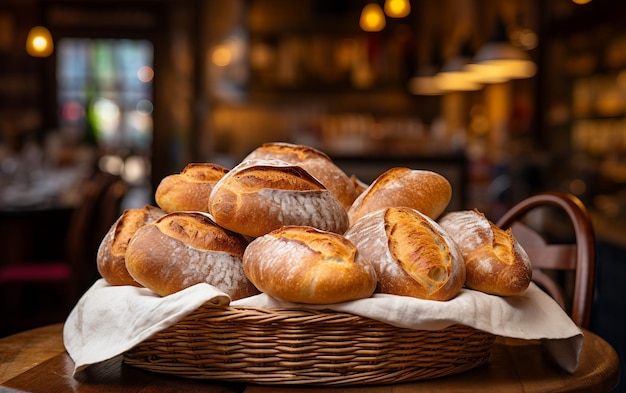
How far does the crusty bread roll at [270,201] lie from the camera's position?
1.25m

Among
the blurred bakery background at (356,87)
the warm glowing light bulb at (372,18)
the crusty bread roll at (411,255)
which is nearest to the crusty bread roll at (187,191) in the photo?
the crusty bread roll at (411,255)

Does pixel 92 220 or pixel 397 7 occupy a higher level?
pixel 397 7

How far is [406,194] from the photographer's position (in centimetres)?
139

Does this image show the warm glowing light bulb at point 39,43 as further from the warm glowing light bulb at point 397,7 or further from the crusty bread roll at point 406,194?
the crusty bread roll at point 406,194

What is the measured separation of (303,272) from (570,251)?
0.90 metres

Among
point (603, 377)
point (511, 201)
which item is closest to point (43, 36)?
point (511, 201)

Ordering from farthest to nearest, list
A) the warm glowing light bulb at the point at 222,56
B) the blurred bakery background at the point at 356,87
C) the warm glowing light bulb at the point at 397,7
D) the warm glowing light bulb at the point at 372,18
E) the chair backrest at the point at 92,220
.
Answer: the warm glowing light bulb at the point at 222,56, the blurred bakery background at the point at 356,87, the warm glowing light bulb at the point at 372,18, the warm glowing light bulb at the point at 397,7, the chair backrest at the point at 92,220

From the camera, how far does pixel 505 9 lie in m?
10.7

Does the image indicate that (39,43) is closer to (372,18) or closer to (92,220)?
(92,220)

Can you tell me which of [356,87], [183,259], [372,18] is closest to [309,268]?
[183,259]

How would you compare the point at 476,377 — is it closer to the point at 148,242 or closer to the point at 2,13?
the point at 148,242

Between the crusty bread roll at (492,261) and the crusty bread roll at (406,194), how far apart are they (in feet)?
0.36

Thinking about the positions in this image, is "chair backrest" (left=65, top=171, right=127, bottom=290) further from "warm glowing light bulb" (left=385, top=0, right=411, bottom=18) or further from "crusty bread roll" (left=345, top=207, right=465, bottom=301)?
"crusty bread roll" (left=345, top=207, right=465, bottom=301)

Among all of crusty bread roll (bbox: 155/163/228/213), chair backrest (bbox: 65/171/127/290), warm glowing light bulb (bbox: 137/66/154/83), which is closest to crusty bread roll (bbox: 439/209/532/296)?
crusty bread roll (bbox: 155/163/228/213)
